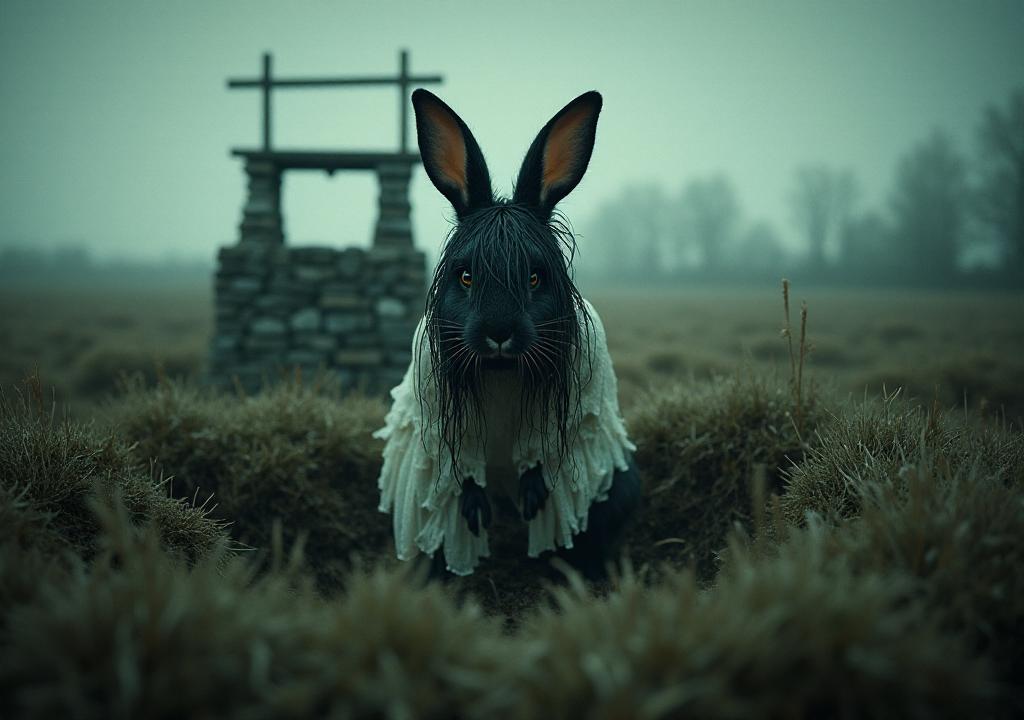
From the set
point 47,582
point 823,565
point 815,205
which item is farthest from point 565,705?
point 815,205

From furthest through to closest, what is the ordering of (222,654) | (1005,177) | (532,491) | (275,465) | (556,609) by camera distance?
(1005,177) < (275,465) < (556,609) < (532,491) < (222,654)

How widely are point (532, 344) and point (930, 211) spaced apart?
143ft

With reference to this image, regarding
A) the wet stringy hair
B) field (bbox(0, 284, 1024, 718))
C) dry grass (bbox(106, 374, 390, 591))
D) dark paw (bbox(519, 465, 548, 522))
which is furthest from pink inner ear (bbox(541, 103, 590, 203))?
dry grass (bbox(106, 374, 390, 591))

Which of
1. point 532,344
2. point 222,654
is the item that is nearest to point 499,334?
point 532,344

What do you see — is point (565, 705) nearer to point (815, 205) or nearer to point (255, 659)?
point (255, 659)

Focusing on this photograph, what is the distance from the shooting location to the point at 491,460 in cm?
305

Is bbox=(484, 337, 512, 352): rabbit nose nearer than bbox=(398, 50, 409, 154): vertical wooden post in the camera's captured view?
Yes

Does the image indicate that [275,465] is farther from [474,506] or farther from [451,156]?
[451,156]

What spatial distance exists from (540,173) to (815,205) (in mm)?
55802

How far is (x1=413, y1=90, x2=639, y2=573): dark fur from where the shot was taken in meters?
2.49

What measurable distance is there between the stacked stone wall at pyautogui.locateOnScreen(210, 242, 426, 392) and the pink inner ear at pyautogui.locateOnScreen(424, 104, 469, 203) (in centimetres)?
377

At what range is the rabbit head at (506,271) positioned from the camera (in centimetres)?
249

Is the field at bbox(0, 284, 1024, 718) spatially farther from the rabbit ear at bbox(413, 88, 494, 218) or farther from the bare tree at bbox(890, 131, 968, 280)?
the bare tree at bbox(890, 131, 968, 280)

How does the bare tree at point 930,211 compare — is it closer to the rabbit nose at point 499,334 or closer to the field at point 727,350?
the field at point 727,350
